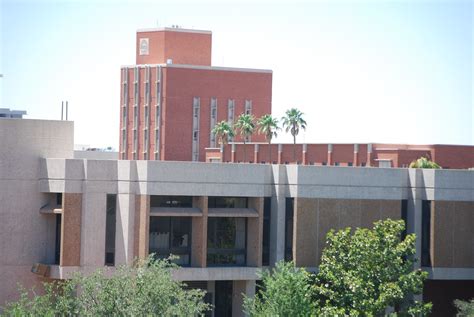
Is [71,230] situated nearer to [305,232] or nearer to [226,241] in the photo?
[226,241]

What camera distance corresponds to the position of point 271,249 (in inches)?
2055

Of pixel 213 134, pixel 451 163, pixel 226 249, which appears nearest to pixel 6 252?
pixel 226 249

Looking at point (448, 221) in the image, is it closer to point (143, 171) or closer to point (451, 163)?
point (143, 171)

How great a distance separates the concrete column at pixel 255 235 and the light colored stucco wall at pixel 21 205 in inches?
384

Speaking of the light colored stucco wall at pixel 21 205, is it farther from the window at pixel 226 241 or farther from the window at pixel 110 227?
the window at pixel 226 241

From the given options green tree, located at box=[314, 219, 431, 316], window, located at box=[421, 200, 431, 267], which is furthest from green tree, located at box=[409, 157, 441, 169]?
green tree, located at box=[314, 219, 431, 316]

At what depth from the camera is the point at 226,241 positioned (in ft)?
172

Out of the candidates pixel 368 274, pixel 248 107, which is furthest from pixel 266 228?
pixel 248 107

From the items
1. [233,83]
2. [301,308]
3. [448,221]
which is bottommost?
[301,308]

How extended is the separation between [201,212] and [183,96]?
234 feet

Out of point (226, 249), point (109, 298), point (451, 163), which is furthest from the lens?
point (451, 163)

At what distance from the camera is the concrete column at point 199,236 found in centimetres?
5053

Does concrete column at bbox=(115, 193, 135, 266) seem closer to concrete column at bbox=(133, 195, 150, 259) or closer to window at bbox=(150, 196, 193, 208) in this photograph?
concrete column at bbox=(133, 195, 150, 259)

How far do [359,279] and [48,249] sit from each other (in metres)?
15.1
